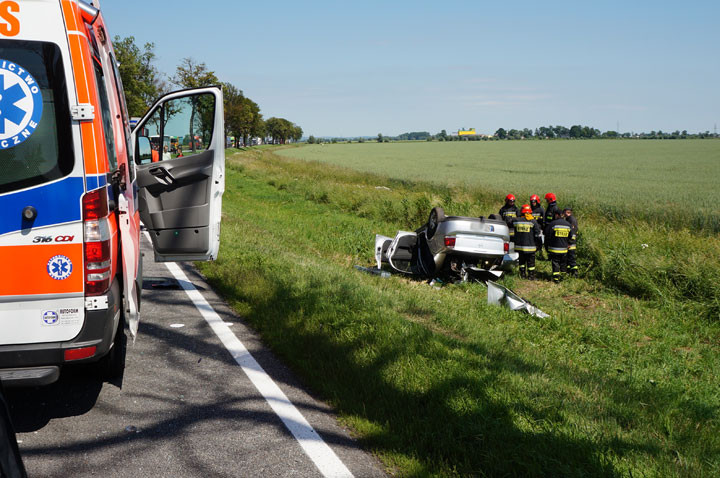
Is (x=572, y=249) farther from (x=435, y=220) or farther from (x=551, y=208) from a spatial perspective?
(x=435, y=220)

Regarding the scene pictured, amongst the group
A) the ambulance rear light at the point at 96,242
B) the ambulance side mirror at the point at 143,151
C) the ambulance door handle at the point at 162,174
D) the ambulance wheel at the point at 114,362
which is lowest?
the ambulance wheel at the point at 114,362

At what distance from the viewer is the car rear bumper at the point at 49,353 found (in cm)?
346

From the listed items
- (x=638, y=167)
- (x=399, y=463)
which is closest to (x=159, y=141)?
(x=399, y=463)

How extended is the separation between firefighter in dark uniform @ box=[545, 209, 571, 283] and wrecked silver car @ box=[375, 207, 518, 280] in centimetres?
103

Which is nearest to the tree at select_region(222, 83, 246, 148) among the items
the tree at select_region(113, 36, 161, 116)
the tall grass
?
the tree at select_region(113, 36, 161, 116)

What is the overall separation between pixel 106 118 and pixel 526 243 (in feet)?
27.0

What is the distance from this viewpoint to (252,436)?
374 centimetres

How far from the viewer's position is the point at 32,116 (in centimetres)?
345

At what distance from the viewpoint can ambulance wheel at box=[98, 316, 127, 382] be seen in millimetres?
4426

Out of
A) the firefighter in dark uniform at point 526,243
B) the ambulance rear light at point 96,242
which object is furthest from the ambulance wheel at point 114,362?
the firefighter in dark uniform at point 526,243

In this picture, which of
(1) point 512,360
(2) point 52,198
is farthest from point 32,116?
(1) point 512,360

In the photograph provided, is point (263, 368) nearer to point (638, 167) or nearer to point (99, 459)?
Result: point (99, 459)

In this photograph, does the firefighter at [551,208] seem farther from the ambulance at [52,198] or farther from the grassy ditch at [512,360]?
the ambulance at [52,198]

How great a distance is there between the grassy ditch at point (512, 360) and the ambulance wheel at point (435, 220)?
34.7 inches
